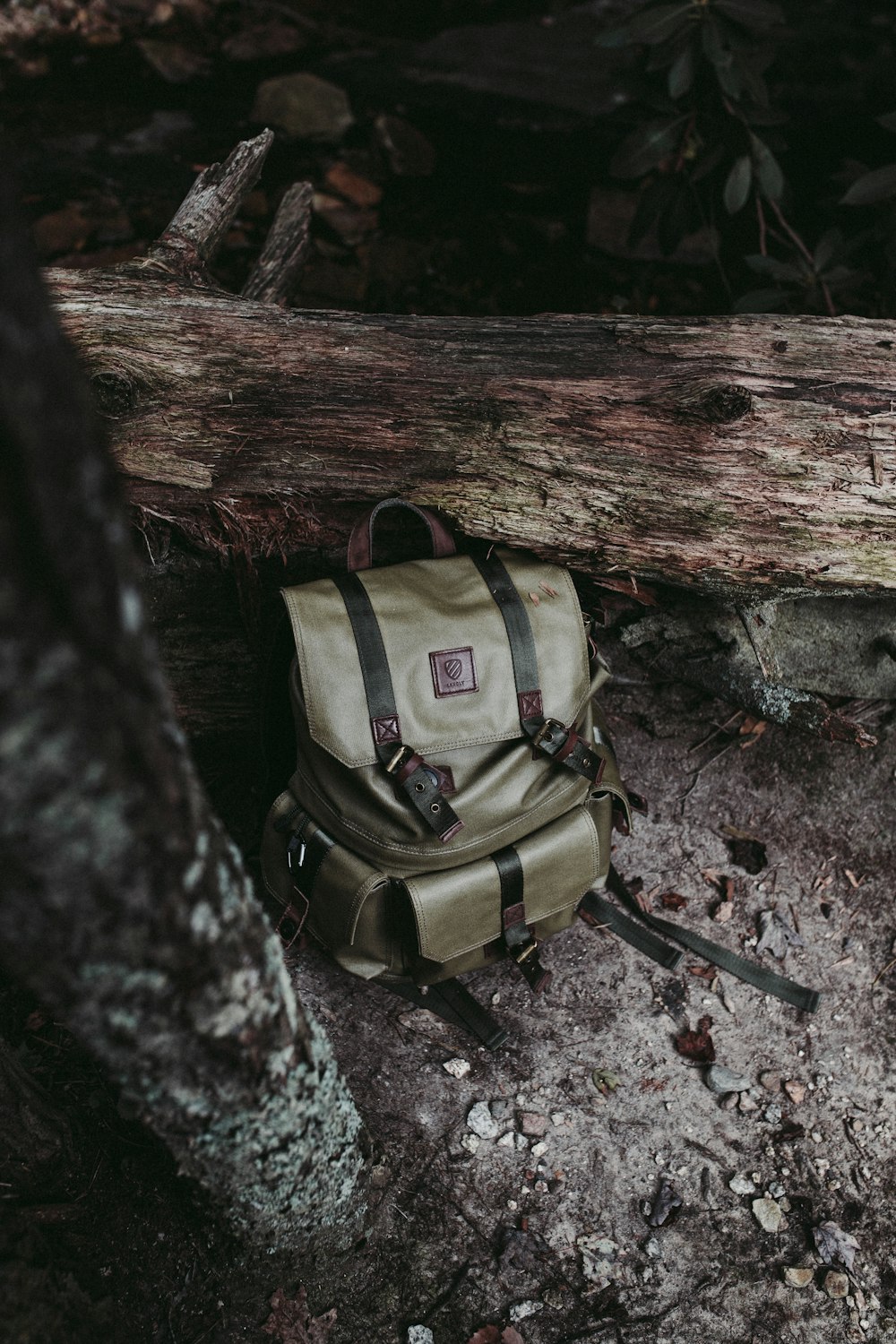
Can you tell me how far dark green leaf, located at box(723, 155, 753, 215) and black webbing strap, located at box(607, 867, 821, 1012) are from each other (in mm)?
2758

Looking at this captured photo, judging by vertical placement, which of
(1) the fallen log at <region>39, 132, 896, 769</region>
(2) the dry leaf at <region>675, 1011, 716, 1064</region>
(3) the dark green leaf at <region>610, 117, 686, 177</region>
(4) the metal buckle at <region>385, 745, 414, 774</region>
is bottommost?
(2) the dry leaf at <region>675, 1011, 716, 1064</region>

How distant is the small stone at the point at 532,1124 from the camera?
2.42 metres

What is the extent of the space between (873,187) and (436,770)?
2.69m

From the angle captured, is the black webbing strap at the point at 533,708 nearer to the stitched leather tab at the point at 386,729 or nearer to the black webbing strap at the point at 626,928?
the stitched leather tab at the point at 386,729

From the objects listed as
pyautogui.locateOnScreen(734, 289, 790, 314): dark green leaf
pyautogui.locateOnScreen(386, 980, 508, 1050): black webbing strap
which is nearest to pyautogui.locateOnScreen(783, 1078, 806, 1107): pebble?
pyautogui.locateOnScreen(386, 980, 508, 1050): black webbing strap

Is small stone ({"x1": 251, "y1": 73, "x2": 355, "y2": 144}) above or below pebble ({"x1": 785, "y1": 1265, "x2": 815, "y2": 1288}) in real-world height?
above

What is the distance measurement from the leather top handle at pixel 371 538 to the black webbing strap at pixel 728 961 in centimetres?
120

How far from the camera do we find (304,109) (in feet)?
17.5

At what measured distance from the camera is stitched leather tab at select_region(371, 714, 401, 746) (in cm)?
227

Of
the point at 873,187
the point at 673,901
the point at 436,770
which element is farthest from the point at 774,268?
the point at 436,770

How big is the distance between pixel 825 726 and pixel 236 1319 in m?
2.30

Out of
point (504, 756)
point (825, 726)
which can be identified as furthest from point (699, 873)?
point (504, 756)

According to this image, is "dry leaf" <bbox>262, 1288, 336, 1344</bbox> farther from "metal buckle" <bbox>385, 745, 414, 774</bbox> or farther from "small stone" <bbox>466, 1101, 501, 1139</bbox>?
"metal buckle" <bbox>385, 745, 414, 774</bbox>

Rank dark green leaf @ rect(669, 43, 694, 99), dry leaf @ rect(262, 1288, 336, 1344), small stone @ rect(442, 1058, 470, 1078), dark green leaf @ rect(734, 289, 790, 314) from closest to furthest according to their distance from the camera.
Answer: dry leaf @ rect(262, 1288, 336, 1344)
small stone @ rect(442, 1058, 470, 1078)
dark green leaf @ rect(669, 43, 694, 99)
dark green leaf @ rect(734, 289, 790, 314)
